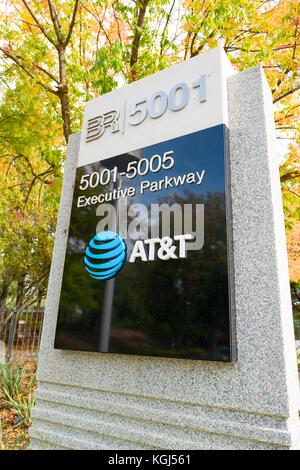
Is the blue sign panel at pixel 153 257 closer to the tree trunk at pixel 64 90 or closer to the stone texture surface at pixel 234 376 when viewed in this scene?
the stone texture surface at pixel 234 376

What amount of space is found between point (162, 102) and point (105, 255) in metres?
1.60

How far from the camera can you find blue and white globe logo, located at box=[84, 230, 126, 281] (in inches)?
120

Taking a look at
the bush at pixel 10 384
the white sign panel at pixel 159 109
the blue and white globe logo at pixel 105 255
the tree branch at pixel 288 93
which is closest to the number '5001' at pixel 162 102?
the white sign panel at pixel 159 109

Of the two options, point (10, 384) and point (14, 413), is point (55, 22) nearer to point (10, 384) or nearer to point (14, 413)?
point (10, 384)

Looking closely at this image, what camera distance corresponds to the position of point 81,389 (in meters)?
2.98

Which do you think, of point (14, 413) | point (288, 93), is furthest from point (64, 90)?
point (14, 413)

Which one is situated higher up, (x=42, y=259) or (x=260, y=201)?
(x=42, y=259)

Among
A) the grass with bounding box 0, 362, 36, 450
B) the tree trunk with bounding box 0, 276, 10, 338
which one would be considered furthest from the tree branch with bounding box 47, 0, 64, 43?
the tree trunk with bounding box 0, 276, 10, 338

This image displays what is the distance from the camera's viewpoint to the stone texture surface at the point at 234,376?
7.40 ft

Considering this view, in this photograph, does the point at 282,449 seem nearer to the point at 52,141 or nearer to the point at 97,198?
the point at 97,198

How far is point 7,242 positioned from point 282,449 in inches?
356

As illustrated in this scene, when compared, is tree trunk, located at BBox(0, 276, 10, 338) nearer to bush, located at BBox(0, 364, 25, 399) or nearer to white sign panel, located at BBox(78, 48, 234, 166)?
bush, located at BBox(0, 364, 25, 399)

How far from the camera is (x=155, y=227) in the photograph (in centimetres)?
293

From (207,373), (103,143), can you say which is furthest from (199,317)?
(103,143)
